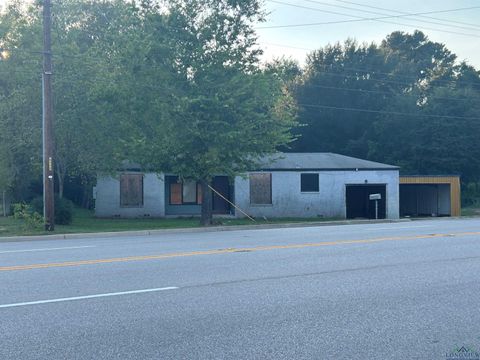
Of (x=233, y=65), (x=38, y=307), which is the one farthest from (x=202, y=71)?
(x=38, y=307)

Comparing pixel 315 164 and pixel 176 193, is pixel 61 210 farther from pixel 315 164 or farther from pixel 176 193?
pixel 315 164

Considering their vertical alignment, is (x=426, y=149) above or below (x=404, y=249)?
above

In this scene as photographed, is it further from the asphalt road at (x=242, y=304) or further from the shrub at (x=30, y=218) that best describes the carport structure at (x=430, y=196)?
the asphalt road at (x=242, y=304)

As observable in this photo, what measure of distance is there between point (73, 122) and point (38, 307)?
20.0 m

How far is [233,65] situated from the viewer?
25703 mm

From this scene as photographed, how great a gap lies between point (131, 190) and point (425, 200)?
21.4 m

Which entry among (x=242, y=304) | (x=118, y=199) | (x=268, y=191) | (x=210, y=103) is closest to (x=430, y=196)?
(x=268, y=191)

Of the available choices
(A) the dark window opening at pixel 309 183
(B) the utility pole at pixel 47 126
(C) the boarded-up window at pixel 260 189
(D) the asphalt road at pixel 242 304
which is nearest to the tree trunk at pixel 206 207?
(B) the utility pole at pixel 47 126

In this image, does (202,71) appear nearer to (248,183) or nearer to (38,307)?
(248,183)

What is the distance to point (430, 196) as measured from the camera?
141 feet

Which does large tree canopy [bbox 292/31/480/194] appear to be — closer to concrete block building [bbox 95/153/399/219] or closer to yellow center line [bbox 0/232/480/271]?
concrete block building [bbox 95/153/399/219]

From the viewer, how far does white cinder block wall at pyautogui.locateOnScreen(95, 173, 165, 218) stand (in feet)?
111

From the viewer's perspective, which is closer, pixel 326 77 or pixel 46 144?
pixel 46 144

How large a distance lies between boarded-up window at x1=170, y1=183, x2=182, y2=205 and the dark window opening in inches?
284
